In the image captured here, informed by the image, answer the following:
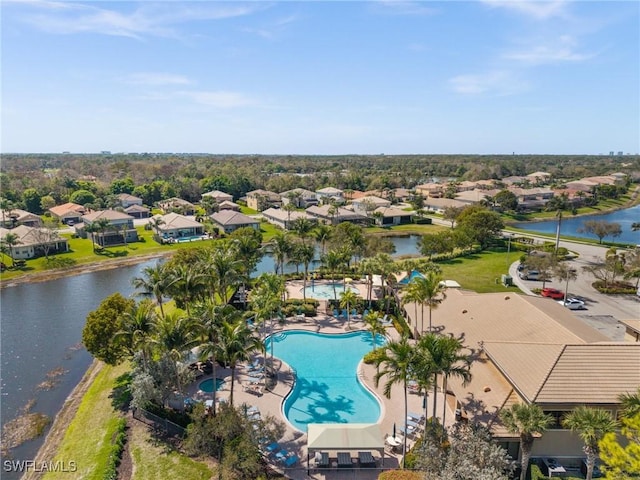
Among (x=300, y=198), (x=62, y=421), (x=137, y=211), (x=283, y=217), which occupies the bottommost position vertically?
(x=62, y=421)

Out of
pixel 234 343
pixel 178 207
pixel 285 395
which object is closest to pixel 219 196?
pixel 178 207

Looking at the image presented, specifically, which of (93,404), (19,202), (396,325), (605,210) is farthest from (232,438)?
(605,210)

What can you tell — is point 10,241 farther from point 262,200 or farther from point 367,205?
point 367,205

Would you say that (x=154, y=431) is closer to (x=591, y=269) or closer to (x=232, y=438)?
(x=232, y=438)

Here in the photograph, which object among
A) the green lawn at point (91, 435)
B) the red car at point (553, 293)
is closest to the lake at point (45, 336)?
the green lawn at point (91, 435)

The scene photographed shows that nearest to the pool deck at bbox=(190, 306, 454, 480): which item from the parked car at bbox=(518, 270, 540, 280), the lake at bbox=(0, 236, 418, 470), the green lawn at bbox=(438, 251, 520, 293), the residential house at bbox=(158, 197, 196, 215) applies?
the lake at bbox=(0, 236, 418, 470)

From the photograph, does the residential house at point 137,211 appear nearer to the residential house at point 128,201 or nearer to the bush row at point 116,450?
the residential house at point 128,201
